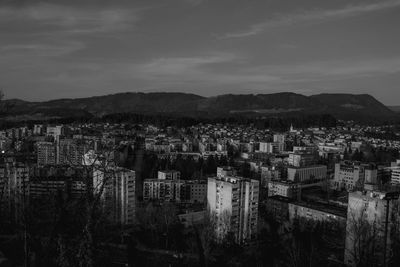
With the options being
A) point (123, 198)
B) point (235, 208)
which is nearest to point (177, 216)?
point (123, 198)

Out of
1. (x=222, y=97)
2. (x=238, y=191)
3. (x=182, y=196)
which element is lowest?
(x=182, y=196)

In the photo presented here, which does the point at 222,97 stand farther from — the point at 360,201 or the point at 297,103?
the point at 360,201

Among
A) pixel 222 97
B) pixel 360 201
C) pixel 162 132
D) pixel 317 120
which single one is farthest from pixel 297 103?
pixel 360 201

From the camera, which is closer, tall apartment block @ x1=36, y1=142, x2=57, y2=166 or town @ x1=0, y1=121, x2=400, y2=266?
town @ x1=0, y1=121, x2=400, y2=266

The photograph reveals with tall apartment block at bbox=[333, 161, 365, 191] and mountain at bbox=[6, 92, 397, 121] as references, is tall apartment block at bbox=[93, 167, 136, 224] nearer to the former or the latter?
tall apartment block at bbox=[333, 161, 365, 191]

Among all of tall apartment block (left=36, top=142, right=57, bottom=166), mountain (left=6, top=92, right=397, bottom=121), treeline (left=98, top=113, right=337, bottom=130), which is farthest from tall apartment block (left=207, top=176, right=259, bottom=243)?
mountain (left=6, top=92, right=397, bottom=121)

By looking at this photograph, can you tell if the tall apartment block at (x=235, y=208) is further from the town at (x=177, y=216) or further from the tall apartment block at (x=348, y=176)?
the tall apartment block at (x=348, y=176)

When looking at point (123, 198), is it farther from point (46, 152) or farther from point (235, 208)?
point (46, 152)

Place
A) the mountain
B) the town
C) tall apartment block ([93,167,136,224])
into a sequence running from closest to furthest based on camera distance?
the town, tall apartment block ([93,167,136,224]), the mountain

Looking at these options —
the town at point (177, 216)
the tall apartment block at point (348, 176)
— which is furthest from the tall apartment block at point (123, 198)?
the tall apartment block at point (348, 176)
